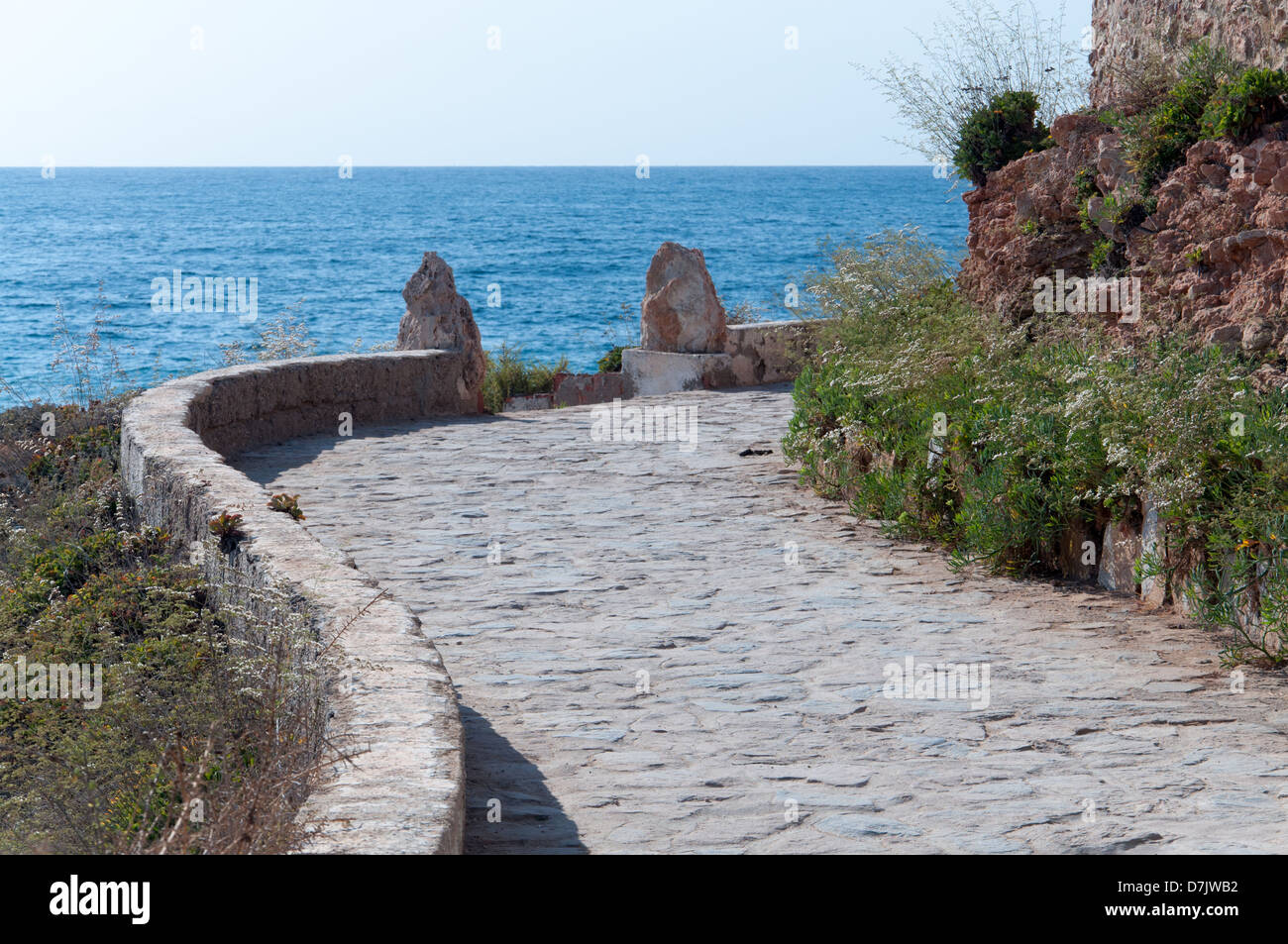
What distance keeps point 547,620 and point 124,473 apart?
4381 millimetres

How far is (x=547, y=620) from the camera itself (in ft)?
19.9

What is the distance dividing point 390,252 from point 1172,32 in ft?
225

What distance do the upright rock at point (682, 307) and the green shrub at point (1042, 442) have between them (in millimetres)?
4558

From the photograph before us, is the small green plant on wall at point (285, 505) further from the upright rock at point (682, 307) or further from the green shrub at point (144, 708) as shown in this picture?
the upright rock at point (682, 307)

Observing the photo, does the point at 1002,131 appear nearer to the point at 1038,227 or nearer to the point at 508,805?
the point at 1038,227

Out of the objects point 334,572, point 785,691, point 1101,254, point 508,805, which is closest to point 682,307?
point 1101,254

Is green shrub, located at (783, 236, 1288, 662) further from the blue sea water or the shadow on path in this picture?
the shadow on path

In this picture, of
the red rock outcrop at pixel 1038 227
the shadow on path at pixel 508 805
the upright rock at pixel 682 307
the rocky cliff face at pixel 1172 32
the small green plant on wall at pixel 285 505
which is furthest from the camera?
the upright rock at pixel 682 307

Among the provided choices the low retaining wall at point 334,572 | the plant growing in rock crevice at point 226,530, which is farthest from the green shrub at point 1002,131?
the plant growing in rock crevice at point 226,530

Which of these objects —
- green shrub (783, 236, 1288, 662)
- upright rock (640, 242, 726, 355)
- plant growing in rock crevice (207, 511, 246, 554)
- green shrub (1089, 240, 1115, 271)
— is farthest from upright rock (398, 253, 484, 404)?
plant growing in rock crevice (207, 511, 246, 554)

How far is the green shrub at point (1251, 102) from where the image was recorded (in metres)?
6.75

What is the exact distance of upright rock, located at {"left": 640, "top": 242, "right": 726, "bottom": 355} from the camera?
558 inches

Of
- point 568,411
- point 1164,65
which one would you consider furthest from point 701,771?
point 568,411
